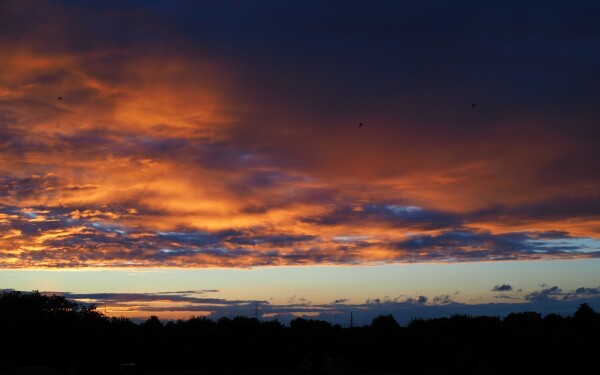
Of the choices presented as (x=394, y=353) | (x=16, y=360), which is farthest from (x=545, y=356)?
(x=16, y=360)

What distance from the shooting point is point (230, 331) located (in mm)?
83062

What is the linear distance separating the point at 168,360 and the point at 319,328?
31.9m

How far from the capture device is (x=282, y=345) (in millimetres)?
81625

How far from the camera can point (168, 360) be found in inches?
2835

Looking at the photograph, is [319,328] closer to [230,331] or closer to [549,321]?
[230,331]

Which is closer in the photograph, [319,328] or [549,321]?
[549,321]

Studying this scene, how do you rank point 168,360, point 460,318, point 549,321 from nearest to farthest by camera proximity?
point 168,360 → point 549,321 → point 460,318

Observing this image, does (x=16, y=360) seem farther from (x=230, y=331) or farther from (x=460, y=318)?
(x=460, y=318)

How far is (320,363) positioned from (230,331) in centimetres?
1205

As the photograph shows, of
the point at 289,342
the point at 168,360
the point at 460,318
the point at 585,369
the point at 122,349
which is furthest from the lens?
the point at 460,318

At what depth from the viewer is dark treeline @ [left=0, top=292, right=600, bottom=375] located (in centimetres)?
6594

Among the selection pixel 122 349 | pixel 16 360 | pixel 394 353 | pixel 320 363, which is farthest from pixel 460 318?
pixel 16 360

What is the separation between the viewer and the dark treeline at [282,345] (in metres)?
65.9

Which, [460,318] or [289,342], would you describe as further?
[460,318]
